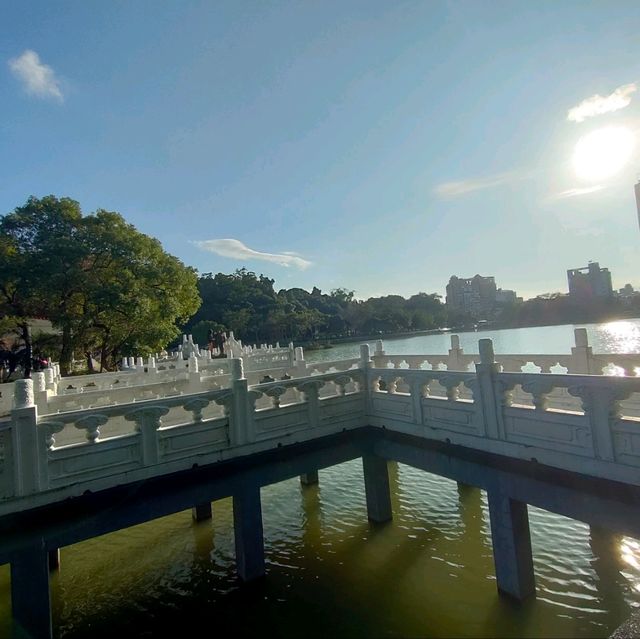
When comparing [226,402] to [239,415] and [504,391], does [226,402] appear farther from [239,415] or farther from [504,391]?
[504,391]

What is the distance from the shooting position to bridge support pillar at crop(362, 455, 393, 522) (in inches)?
327

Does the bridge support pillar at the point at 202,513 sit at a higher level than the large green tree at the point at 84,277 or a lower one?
lower

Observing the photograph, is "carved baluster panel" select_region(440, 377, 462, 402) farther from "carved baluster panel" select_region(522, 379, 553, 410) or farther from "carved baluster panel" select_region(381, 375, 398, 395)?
"carved baluster panel" select_region(381, 375, 398, 395)

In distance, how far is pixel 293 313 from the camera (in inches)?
3164

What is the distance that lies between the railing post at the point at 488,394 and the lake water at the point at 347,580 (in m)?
2.30

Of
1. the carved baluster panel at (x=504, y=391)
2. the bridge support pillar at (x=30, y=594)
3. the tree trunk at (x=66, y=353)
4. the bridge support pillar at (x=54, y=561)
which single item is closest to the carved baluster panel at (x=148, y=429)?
the bridge support pillar at (x=30, y=594)

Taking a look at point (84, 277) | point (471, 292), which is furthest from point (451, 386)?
point (471, 292)

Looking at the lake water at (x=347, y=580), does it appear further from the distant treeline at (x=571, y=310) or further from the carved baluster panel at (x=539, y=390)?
the distant treeline at (x=571, y=310)

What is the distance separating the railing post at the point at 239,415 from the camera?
6172 millimetres

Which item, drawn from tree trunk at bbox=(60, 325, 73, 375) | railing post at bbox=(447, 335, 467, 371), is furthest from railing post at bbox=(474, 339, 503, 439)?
tree trunk at bbox=(60, 325, 73, 375)

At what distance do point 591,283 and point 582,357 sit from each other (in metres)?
73.8

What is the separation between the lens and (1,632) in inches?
225

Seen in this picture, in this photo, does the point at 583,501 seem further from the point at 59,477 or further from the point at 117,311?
the point at 117,311

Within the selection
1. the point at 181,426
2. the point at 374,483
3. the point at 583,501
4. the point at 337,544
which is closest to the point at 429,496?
the point at 374,483
